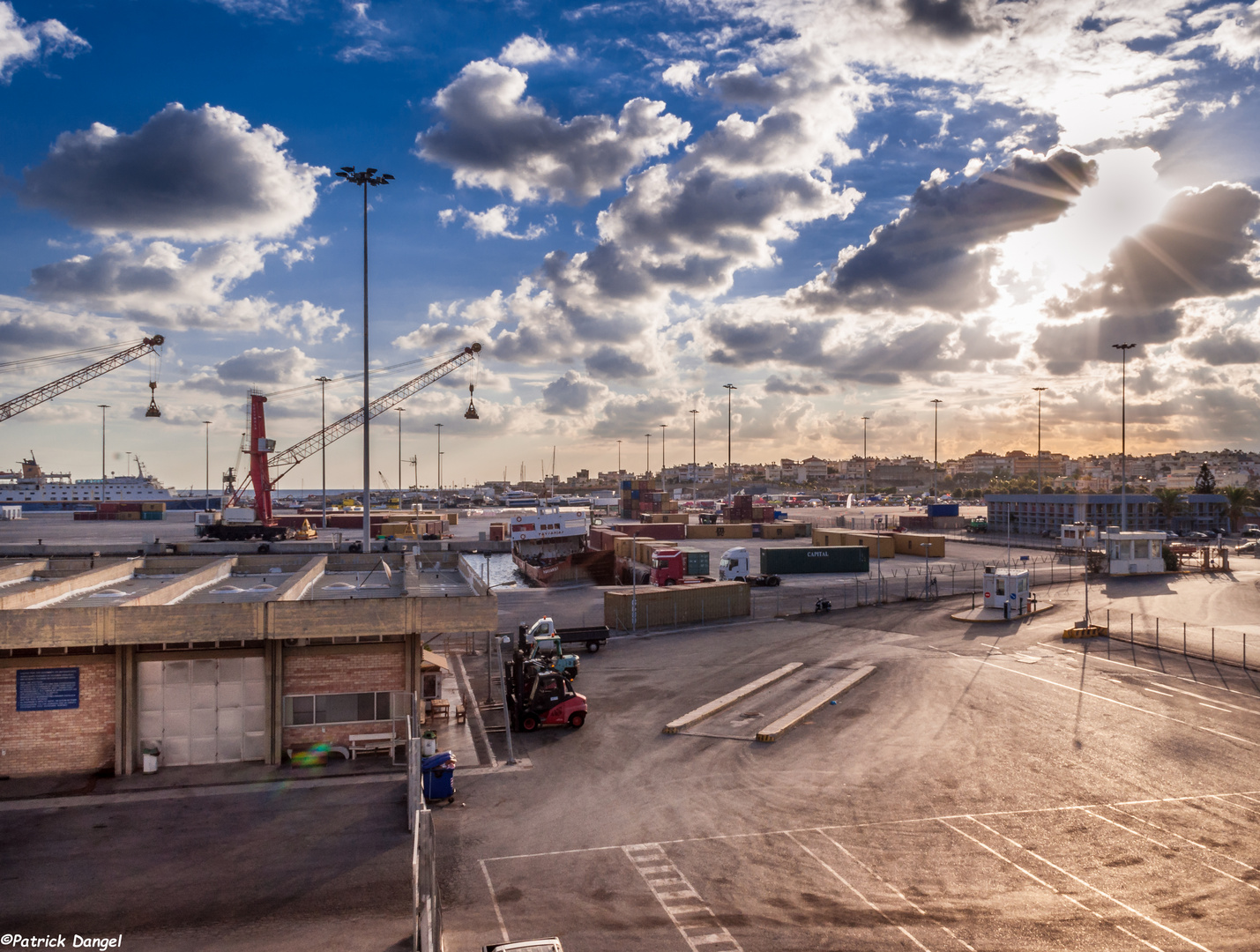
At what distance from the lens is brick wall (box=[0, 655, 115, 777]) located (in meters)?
21.9

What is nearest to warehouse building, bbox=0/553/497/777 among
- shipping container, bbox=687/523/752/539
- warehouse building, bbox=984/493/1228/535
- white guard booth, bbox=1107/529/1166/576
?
white guard booth, bbox=1107/529/1166/576

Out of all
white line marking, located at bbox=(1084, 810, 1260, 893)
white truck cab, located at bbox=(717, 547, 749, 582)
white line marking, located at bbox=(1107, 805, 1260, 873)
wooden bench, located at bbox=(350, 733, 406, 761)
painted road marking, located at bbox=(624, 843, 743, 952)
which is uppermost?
white truck cab, located at bbox=(717, 547, 749, 582)

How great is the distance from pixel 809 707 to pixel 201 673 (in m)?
21.2

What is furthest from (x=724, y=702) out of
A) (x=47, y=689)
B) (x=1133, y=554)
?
(x=1133, y=554)

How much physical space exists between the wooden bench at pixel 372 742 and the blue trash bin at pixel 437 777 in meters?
3.71

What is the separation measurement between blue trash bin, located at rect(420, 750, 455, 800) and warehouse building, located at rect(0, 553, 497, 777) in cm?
284

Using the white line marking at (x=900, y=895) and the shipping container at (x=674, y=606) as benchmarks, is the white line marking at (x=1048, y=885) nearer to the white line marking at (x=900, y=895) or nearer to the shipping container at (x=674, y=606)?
the white line marking at (x=900, y=895)

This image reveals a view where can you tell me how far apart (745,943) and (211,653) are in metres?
17.9

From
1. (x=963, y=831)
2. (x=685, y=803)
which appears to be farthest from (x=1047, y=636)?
(x=685, y=803)

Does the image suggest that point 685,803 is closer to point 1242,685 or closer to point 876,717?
point 876,717

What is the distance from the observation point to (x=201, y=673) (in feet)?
75.8

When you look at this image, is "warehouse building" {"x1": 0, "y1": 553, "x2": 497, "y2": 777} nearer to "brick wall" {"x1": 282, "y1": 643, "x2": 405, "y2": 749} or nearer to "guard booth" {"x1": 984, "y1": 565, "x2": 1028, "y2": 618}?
"brick wall" {"x1": 282, "y1": 643, "x2": 405, "y2": 749}

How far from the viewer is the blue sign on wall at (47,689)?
72.2 ft

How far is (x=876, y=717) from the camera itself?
28172mm
